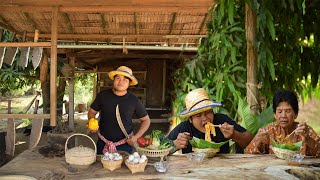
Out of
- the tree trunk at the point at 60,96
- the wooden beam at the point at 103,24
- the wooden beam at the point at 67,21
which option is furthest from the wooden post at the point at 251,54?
the tree trunk at the point at 60,96

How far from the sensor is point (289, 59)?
13.0 feet

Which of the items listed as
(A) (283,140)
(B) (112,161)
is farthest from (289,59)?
(B) (112,161)

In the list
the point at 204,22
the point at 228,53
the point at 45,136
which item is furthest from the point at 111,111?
the point at 45,136

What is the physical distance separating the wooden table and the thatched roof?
2.09m

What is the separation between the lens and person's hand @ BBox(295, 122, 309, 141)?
263 centimetres

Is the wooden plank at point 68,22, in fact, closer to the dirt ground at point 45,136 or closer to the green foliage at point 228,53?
the green foliage at point 228,53

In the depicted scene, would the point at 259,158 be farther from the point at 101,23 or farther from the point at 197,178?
the point at 101,23

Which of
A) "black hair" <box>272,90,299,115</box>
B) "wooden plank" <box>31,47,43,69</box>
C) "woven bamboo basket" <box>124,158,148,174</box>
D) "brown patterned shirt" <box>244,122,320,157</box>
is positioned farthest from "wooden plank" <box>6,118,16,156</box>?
"black hair" <box>272,90,299,115</box>

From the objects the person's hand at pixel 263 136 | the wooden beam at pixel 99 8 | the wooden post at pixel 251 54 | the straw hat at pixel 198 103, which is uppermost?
the wooden beam at pixel 99 8

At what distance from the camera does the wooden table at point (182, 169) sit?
2.27 m

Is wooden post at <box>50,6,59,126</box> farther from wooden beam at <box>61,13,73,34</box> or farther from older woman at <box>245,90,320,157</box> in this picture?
older woman at <box>245,90,320,157</box>

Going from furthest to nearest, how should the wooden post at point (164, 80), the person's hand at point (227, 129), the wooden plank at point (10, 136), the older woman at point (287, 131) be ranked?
the wooden post at point (164, 80) → the wooden plank at point (10, 136) → the person's hand at point (227, 129) → the older woman at point (287, 131)

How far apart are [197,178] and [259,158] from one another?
74 cm

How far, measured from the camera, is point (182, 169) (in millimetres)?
2428
